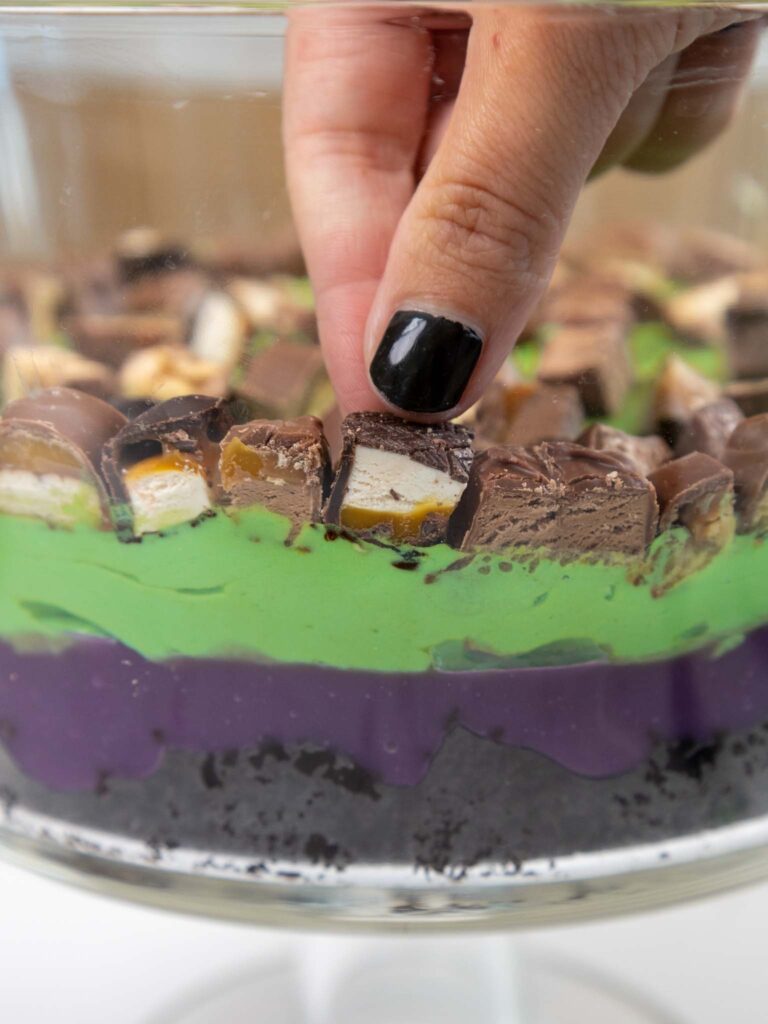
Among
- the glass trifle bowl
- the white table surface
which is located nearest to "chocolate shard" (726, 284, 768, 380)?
the glass trifle bowl

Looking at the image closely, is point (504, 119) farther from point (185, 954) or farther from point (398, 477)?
point (185, 954)

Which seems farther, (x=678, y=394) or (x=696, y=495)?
(x=678, y=394)

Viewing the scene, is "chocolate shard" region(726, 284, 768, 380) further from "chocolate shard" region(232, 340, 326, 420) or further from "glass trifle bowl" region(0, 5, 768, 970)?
"chocolate shard" region(232, 340, 326, 420)

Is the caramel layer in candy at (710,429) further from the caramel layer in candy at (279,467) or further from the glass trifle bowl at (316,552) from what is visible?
the caramel layer in candy at (279,467)

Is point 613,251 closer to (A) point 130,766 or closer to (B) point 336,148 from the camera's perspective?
(B) point 336,148

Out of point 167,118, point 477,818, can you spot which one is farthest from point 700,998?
point 167,118

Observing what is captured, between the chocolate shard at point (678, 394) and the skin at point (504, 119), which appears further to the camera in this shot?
the chocolate shard at point (678, 394)

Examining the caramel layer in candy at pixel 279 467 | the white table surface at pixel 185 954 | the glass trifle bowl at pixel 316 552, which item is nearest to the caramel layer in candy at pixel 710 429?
the glass trifle bowl at pixel 316 552

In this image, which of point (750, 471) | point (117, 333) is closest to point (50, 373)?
point (117, 333)
